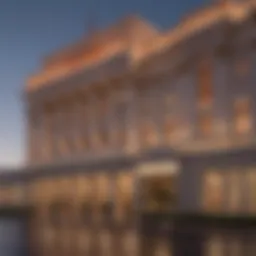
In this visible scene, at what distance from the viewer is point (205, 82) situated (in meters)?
18.5

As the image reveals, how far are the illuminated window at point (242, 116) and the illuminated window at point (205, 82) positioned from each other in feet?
4.23

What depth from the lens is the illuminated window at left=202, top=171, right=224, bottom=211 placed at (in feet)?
51.5

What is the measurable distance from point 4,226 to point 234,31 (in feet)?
48.2

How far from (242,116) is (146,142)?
4.77 metres

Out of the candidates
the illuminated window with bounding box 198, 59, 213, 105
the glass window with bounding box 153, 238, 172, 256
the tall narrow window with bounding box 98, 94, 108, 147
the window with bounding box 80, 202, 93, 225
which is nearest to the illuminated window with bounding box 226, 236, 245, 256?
the glass window with bounding box 153, 238, 172, 256

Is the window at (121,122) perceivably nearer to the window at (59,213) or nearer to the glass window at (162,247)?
the window at (59,213)

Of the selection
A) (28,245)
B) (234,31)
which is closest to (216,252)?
(234,31)

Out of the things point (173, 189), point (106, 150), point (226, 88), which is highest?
point (226, 88)

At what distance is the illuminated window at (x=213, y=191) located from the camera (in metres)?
15.7

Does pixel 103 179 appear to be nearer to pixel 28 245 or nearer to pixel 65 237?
pixel 65 237

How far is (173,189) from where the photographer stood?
17.8 m

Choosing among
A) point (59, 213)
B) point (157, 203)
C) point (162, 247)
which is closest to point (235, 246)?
point (162, 247)

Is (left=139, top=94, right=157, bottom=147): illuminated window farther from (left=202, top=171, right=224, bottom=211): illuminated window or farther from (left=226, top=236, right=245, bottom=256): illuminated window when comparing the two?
(left=226, top=236, right=245, bottom=256): illuminated window

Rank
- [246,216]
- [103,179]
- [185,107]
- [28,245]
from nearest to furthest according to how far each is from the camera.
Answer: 1. [246,216]
2. [185,107]
3. [103,179]
4. [28,245]
